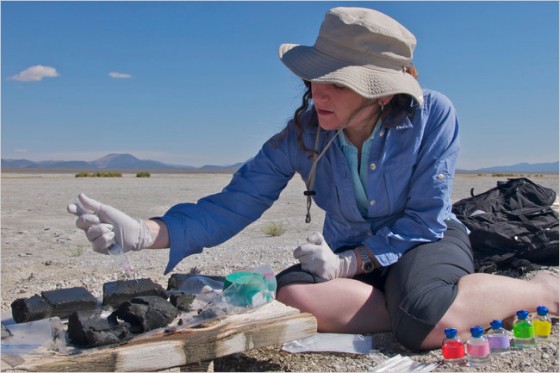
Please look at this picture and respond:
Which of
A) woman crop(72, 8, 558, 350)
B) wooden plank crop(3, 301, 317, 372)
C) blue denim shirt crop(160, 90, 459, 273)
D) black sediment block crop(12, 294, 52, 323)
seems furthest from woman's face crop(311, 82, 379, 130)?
black sediment block crop(12, 294, 52, 323)

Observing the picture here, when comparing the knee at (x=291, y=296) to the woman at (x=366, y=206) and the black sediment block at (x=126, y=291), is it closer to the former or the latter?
the woman at (x=366, y=206)

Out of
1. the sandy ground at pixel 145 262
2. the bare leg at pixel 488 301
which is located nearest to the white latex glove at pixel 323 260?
the sandy ground at pixel 145 262

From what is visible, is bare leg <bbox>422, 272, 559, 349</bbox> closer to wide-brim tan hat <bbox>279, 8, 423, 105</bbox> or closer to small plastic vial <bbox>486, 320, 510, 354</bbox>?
small plastic vial <bbox>486, 320, 510, 354</bbox>

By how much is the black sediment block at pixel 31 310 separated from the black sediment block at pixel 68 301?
0.08 feet

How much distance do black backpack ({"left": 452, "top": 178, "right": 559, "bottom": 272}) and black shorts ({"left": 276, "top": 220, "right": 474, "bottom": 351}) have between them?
84 cm

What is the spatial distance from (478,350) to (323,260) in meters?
0.82

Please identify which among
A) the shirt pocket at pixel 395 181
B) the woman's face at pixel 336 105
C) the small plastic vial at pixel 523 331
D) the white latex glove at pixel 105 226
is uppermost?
the woman's face at pixel 336 105

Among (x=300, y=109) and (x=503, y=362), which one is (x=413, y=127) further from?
(x=503, y=362)

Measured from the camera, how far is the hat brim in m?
3.04

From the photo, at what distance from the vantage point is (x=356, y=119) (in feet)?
10.8

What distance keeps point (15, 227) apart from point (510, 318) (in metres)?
7.36

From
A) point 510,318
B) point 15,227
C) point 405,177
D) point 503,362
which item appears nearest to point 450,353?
point 503,362

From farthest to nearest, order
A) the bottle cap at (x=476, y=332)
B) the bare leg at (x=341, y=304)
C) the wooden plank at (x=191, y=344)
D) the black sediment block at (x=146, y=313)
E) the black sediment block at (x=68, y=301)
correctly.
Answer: the bare leg at (x=341, y=304), the black sediment block at (x=68, y=301), the bottle cap at (x=476, y=332), the black sediment block at (x=146, y=313), the wooden plank at (x=191, y=344)

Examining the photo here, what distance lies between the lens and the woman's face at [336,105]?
3.17 m
